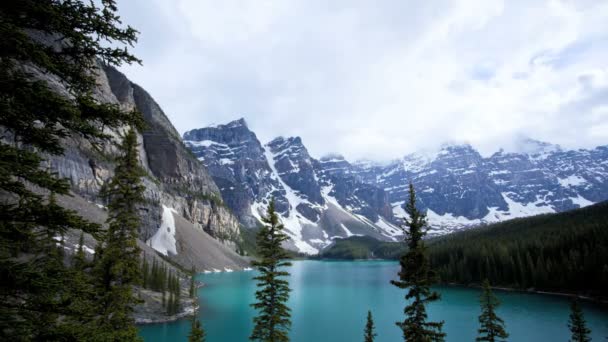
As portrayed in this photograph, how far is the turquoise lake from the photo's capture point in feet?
170

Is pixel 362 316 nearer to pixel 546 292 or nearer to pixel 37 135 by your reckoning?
pixel 546 292

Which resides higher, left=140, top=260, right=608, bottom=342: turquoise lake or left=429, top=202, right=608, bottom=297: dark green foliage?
left=429, top=202, right=608, bottom=297: dark green foliage

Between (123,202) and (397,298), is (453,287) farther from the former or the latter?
(123,202)

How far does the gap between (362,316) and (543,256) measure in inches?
2582

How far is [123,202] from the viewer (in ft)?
60.4

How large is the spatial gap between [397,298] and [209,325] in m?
47.0

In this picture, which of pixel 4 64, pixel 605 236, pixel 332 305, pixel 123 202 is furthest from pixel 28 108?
pixel 605 236

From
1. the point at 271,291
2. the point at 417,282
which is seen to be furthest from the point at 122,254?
the point at 417,282

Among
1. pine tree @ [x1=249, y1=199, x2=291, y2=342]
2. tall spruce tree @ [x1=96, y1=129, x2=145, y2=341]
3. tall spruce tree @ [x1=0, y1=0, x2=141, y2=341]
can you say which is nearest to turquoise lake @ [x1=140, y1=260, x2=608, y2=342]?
pine tree @ [x1=249, y1=199, x2=291, y2=342]

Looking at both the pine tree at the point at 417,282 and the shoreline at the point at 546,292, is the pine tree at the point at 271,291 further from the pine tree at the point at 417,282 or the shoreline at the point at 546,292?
the shoreline at the point at 546,292

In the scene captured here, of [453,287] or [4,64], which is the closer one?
[4,64]

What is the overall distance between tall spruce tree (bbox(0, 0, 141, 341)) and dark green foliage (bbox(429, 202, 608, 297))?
97.9 meters

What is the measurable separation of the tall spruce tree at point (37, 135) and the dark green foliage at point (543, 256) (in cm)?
9794

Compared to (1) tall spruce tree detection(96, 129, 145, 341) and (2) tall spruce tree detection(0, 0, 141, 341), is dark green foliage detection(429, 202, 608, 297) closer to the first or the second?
(1) tall spruce tree detection(96, 129, 145, 341)
